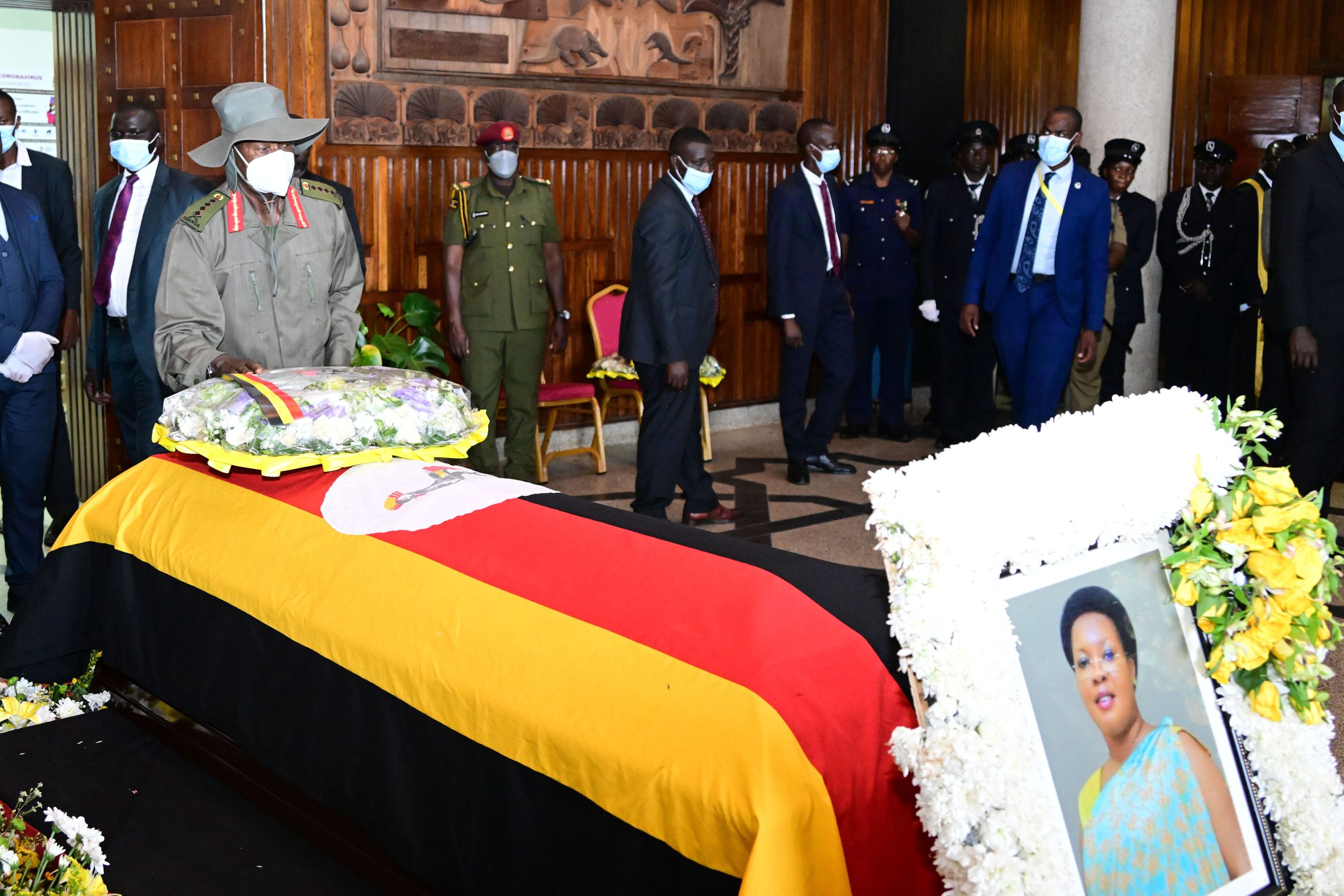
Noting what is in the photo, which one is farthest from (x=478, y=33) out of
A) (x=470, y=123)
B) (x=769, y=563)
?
(x=769, y=563)

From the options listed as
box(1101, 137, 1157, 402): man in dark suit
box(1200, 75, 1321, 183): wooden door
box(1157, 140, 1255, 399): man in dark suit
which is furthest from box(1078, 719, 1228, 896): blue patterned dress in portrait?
box(1200, 75, 1321, 183): wooden door

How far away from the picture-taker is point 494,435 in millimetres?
6723

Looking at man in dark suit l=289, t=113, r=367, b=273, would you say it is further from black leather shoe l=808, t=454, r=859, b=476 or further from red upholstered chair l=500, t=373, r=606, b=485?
black leather shoe l=808, t=454, r=859, b=476

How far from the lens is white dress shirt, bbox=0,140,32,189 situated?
5.18 meters

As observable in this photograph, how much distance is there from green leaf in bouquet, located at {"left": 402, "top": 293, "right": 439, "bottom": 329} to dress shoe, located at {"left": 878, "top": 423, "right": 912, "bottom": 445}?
3100mm

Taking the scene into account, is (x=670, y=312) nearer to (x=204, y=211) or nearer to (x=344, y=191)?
(x=344, y=191)

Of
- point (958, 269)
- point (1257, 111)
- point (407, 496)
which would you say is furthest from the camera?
point (1257, 111)

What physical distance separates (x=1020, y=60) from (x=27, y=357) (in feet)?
29.3

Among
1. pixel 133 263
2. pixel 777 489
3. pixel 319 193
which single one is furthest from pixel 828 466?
pixel 319 193

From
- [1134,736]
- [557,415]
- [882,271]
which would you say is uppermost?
[882,271]

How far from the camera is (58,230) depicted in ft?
17.4

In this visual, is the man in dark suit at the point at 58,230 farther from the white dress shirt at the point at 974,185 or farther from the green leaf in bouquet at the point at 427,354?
the white dress shirt at the point at 974,185

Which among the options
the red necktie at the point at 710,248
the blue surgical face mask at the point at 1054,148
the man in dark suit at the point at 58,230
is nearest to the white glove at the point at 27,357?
the man in dark suit at the point at 58,230

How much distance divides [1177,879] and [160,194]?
4602mm
